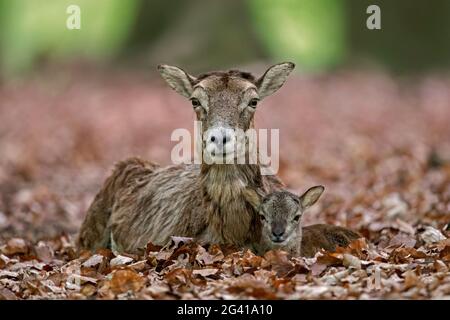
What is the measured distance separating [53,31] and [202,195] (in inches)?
963

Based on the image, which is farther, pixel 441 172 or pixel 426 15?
pixel 426 15

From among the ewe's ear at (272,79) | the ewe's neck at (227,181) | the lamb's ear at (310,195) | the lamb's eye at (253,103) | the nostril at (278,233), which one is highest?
the ewe's ear at (272,79)

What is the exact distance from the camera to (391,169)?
14.7 m

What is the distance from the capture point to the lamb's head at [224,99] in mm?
8250

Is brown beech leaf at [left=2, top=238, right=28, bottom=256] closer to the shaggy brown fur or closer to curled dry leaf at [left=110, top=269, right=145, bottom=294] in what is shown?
curled dry leaf at [left=110, top=269, right=145, bottom=294]

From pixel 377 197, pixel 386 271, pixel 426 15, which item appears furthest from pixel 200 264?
pixel 426 15

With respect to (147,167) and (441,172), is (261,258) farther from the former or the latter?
(441,172)

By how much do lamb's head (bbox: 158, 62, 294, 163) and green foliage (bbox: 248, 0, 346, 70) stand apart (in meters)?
18.9

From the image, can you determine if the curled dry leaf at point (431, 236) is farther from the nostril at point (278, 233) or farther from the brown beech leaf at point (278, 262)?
the brown beech leaf at point (278, 262)

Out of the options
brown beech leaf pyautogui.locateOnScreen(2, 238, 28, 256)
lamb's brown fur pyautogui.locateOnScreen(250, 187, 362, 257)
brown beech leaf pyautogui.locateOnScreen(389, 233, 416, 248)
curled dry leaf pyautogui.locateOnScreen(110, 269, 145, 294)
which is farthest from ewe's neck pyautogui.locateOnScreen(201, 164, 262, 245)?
brown beech leaf pyautogui.locateOnScreen(2, 238, 28, 256)

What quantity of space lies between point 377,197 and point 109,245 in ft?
12.0

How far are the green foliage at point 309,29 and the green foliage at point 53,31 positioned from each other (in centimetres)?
541

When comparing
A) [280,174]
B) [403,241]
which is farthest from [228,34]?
[403,241]

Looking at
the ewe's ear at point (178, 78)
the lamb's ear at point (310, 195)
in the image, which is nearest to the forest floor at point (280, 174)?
the lamb's ear at point (310, 195)
